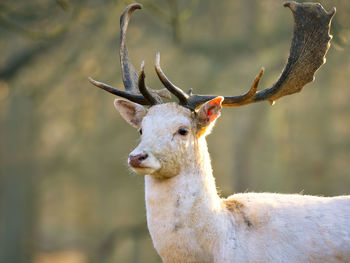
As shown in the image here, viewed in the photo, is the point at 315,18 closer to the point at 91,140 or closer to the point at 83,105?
the point at 83,105

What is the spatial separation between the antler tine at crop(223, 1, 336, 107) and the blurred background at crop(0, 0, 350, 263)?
15.0 ft

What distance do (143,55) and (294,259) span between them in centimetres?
1056

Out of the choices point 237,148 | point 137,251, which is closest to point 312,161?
point 237,148

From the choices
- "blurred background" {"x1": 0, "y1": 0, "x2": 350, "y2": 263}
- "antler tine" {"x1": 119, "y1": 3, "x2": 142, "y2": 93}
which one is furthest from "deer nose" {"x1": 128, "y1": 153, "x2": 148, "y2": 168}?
"blurred background" {"x1": 0, "y1": 0, "x2": 350, "y2": 263}

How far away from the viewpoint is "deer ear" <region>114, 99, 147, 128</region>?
566cm

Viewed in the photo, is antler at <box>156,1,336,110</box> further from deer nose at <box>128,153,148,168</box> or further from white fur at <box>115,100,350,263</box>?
deer nose at <box>128,153,148,168</box>

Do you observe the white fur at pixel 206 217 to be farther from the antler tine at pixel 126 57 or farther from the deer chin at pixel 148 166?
the antler tine at pixel 126 57

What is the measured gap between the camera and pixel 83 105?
14781 millimetres

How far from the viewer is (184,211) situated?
5102 millimetres

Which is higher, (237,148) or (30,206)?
(237,148)

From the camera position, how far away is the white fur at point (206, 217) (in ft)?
16.5

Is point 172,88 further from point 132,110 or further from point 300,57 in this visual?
point 300,57

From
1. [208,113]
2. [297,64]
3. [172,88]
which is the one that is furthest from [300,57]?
[172,88]

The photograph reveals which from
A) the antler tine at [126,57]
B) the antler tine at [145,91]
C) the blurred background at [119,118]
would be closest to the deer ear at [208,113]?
the antler tine at [145,91]
